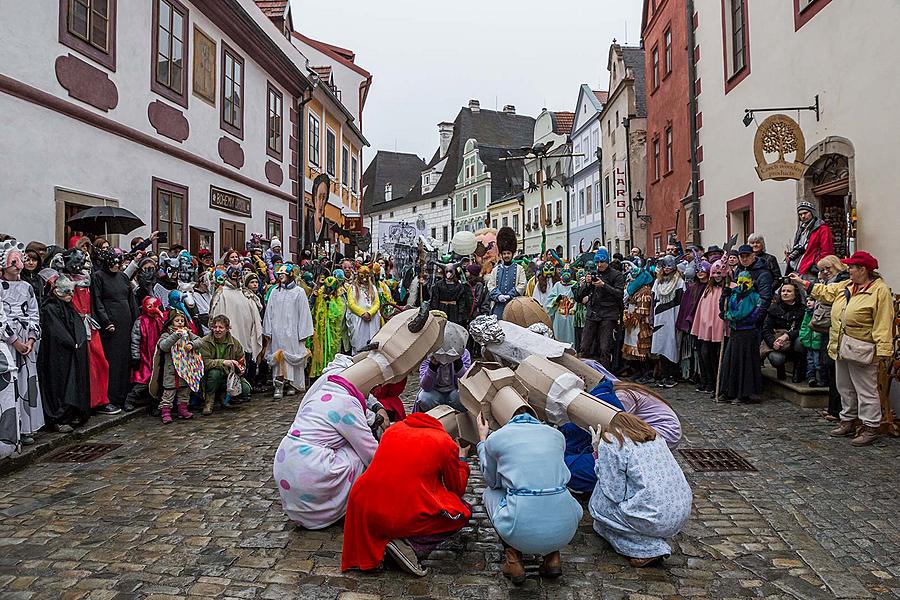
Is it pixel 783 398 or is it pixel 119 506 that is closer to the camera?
pixel 119 506

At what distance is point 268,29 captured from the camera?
17109 millimetres

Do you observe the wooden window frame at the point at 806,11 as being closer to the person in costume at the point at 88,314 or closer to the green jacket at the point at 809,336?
the green jacket at the point at 809,336

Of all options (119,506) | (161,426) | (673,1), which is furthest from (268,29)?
(119,506)

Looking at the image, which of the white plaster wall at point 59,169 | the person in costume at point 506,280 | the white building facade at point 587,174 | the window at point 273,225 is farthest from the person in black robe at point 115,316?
the white building facade at point 587,174

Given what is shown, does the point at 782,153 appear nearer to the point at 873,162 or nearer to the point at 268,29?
the point at 873,162

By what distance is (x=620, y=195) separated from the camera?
28.0 metres

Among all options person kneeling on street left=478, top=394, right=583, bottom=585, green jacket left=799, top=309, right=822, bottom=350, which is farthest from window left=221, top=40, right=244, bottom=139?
person kneeling on street left=478, top=394, right=583, bottom=585

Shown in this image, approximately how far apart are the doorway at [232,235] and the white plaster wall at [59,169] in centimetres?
182

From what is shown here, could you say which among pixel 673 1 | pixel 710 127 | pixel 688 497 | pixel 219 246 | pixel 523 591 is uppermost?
pixel 673 1

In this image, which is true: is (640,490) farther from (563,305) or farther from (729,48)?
(729,48)

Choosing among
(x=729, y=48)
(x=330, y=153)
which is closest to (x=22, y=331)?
(x=729, y=48)

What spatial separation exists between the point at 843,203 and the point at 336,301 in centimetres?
767

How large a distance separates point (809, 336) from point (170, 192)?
1041cm

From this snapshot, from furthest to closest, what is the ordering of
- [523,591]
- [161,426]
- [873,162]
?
[873,162], [161,426], [523,591]
